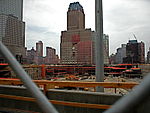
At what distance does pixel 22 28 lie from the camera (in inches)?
4670

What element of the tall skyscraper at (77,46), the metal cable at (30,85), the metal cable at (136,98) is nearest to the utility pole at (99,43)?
the metal cable at (30,85)

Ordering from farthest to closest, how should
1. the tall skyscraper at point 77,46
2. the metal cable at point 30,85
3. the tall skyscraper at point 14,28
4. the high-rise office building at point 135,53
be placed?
the high-rise office building at point 135,53
the tall skyscraper at point 77,46
the tall skyscraper at point 14,28
the metal cable at point 30,85

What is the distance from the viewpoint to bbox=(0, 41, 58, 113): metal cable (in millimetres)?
1052

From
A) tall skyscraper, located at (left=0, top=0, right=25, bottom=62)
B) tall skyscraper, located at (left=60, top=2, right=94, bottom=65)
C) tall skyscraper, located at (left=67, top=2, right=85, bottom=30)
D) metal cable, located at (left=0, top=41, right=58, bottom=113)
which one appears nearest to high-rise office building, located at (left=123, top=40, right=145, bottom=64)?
tall skyscraper, located at (left=60, top=2, right=94, bottom=65)

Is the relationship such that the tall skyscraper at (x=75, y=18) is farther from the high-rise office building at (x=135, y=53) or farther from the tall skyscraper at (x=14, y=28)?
the high-rise office building at (x=135, y=53)

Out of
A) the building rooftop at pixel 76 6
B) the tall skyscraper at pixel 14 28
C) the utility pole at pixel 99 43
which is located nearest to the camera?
the utility pole at pixel 99 43

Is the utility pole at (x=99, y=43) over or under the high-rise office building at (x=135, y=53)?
under

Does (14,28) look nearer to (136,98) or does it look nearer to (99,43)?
(99,43)

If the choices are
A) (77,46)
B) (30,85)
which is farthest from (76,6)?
(30,85)

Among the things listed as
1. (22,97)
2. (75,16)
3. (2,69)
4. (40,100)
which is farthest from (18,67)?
(75,16)

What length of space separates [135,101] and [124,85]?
3128 millimetres

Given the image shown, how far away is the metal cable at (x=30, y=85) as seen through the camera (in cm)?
105

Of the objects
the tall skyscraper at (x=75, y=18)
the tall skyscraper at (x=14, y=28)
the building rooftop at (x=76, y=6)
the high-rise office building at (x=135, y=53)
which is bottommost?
the high-rise office building at (x=135, y=53)

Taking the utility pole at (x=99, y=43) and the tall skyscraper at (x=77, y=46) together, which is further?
the tall skyscraper at (x=77, y=46)
